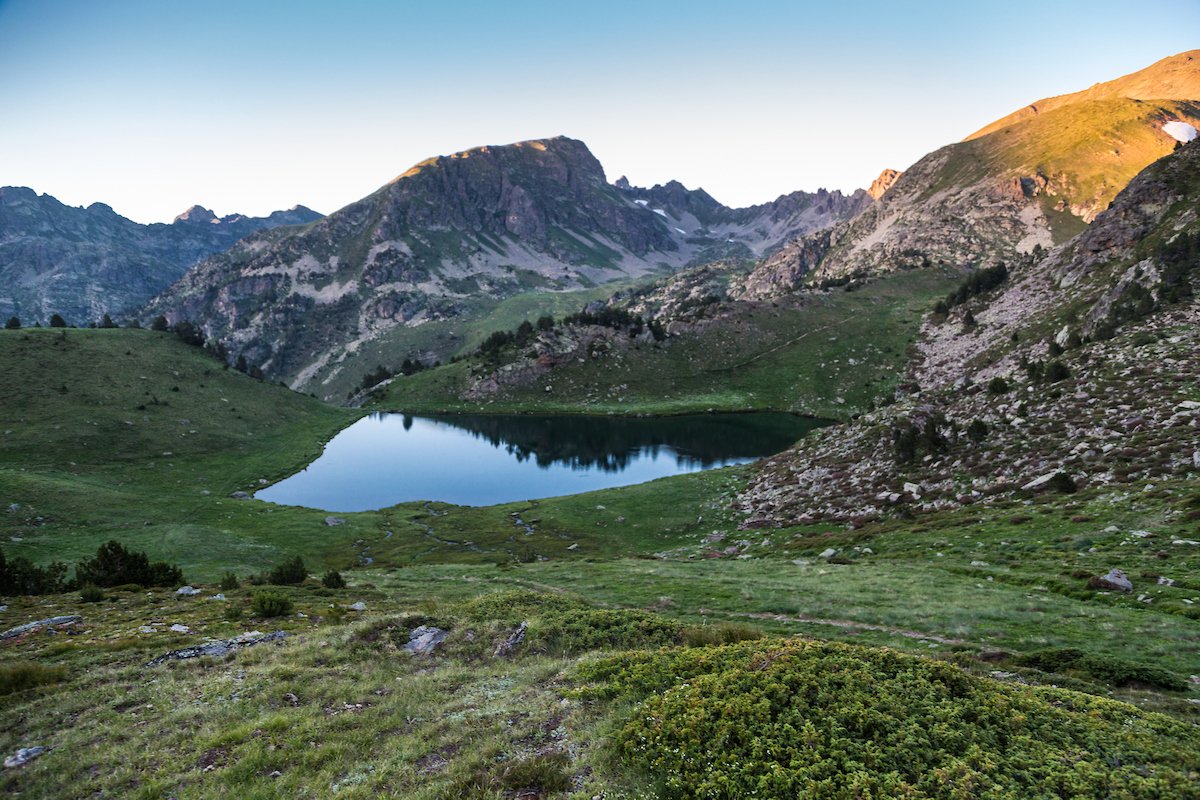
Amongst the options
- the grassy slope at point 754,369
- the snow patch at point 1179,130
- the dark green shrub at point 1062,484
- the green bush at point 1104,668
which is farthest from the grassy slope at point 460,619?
the snow patch at point 1179,130

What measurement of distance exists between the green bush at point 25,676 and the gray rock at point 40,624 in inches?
249

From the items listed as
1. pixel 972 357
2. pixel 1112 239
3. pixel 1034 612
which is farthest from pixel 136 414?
pixel 1112 239

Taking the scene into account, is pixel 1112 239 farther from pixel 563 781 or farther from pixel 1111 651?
pixel 563 781

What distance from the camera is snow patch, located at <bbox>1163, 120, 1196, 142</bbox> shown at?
614 ft

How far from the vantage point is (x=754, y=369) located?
130 metres

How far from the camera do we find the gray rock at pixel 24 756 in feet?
37.4

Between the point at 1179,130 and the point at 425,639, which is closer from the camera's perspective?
the point at 425,639

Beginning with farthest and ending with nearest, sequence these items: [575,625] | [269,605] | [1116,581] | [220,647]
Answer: [269,605] → [1116,581] → [575,625] → [220,647]

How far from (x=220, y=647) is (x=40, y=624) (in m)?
9.39

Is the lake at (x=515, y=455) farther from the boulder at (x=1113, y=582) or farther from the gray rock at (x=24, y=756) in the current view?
the gray rock at (x=24, y=756)

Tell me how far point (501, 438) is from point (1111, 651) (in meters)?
101

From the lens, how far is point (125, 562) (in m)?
29.9

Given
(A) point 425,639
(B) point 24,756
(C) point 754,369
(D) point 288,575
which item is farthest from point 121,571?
(C) point 754,369

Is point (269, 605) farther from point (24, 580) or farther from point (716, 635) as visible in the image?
point (716, 635)
